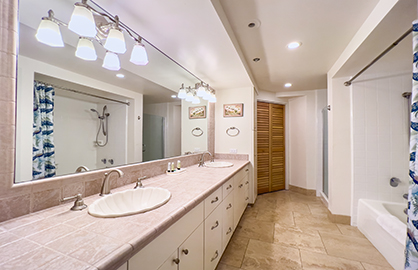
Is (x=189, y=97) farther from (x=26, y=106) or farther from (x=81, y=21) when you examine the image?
(x=26, y=106)

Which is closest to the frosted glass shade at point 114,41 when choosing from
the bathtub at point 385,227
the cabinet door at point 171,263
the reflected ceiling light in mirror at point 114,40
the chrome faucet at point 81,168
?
the reflected ceiling light in mirror at point 114,40

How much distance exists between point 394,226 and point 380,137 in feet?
3.84

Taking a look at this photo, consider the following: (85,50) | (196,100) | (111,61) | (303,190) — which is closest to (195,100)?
(196,100)

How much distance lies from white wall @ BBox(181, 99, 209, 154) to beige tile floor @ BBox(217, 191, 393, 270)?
1264 millimetres

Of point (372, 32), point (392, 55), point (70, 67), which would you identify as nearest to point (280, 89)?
point (392, 55)

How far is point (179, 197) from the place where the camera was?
1.05 m

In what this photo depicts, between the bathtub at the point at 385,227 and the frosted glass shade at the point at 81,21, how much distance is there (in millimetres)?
2875

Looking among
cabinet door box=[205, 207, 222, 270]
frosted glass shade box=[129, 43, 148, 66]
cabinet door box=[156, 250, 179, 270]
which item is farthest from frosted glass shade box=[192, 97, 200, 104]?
cabinet door box=[156, 250, 179, 270]

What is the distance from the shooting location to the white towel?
4.87ft

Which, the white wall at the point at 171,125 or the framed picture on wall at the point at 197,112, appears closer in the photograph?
the white wall at the point at 171,125

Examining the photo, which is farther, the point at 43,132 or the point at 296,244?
the point at 296,244

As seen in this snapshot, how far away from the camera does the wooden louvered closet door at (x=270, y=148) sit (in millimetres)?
3639

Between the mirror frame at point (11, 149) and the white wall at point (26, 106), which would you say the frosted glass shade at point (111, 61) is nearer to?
the white wall at point (26, 106)

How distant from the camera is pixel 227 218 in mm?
1731
